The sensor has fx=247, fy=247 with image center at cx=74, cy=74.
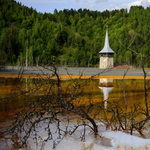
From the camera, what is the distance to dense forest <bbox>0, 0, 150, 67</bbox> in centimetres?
10181

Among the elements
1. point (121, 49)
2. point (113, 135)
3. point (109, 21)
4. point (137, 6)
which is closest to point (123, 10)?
point (137, 6)

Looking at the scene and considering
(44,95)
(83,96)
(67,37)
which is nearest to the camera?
(44,95)

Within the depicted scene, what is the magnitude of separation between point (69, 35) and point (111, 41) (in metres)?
25.7

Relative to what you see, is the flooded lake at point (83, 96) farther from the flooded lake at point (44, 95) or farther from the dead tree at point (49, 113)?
the dead tree at point (49, 113)

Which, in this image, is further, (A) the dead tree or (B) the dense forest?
(B) the dense forest

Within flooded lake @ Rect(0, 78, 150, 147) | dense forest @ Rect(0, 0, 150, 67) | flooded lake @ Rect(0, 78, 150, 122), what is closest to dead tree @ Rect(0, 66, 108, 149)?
flooded lake @ Rect(0, 78, 150, 147)

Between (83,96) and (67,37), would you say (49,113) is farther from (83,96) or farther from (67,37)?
(67,37)

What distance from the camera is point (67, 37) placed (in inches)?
4975

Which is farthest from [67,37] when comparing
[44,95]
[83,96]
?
[44,95]

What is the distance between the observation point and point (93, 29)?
5586 inches

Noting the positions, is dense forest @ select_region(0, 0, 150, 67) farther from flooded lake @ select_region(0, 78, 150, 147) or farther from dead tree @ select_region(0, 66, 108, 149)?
dead tree @ select_region(0, 66, 108, 149)

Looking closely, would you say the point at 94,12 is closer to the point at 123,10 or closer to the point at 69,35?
the point at 123,10

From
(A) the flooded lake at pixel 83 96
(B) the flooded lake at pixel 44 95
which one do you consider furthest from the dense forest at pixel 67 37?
(B) the flooded lake at pixel 44 95

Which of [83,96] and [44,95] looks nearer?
[44,95]
